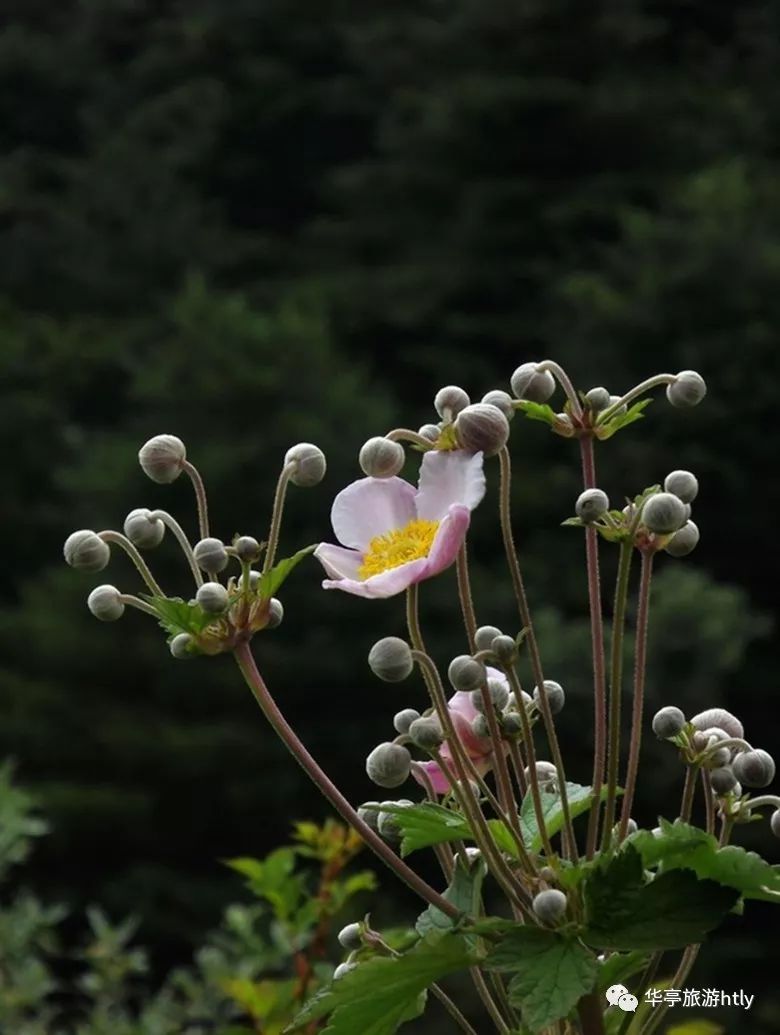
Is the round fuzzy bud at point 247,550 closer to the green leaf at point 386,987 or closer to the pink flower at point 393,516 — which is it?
the pink flower at point 393,516

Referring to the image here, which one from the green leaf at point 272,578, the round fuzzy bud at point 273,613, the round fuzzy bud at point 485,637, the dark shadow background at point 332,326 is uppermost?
the dark shadow background at point 332,326

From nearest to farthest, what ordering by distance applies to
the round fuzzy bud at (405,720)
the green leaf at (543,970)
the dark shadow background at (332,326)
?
the green leaf at (543,970) < the round fuzzy bud at (405,720) < the dark shadow background at (332,326)

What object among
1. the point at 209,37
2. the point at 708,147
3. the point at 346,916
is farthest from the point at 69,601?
the point at 209,37

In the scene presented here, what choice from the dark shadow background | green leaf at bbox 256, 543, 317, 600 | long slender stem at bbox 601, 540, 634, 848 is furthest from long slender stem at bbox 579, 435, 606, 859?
the dark shadow background

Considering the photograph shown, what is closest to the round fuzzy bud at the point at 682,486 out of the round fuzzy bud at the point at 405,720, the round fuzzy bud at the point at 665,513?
the round fuzzy bud at the point at 665,513

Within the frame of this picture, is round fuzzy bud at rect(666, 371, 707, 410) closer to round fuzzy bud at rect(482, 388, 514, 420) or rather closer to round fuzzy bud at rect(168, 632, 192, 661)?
round fuzzy bud at rect(482, 388, 514, 420)

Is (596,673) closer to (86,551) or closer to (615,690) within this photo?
(615,690)

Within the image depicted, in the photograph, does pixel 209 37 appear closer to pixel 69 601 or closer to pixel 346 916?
pixel 69 601

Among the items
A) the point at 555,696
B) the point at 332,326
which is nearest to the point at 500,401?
the point at 555,696
